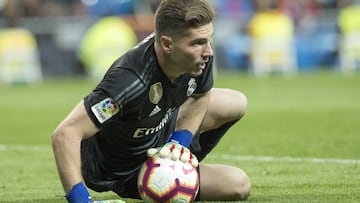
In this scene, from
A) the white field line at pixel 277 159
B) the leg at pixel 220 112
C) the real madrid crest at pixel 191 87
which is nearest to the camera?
the real madrid crest at pixel 191 87

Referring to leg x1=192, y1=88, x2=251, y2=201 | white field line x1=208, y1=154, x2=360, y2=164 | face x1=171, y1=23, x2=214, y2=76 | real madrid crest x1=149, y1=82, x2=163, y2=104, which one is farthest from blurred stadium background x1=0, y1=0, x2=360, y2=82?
face x1=171, y1=23, x2=214, y2=76

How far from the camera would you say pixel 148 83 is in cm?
557

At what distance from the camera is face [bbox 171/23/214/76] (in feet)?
17.9

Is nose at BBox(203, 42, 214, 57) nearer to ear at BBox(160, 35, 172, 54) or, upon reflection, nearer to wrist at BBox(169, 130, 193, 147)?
ear at BBox(160, 35, 172, 54)

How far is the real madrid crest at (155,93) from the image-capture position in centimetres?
562

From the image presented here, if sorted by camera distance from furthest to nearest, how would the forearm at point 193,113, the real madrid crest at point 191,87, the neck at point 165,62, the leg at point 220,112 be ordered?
1. the leg at point 220,112
2. the forearm at point 193,113
3. the real madrid crest at point 191,87
4. the neck at point 165,62

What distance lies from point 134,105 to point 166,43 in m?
0.40

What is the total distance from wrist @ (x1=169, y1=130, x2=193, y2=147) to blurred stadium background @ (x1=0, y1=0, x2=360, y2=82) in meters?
16.5

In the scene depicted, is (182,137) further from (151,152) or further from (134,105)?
(134,105)

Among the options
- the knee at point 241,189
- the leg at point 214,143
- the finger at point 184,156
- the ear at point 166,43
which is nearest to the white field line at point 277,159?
the leg at point 214,143

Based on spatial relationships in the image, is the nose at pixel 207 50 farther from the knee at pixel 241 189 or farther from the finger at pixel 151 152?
the knee at pixel 241 189

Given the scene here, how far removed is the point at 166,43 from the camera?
5520 millimetres

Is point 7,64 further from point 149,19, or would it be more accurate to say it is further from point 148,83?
point 148,83

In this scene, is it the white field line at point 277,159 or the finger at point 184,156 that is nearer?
the finger at point 184,156
